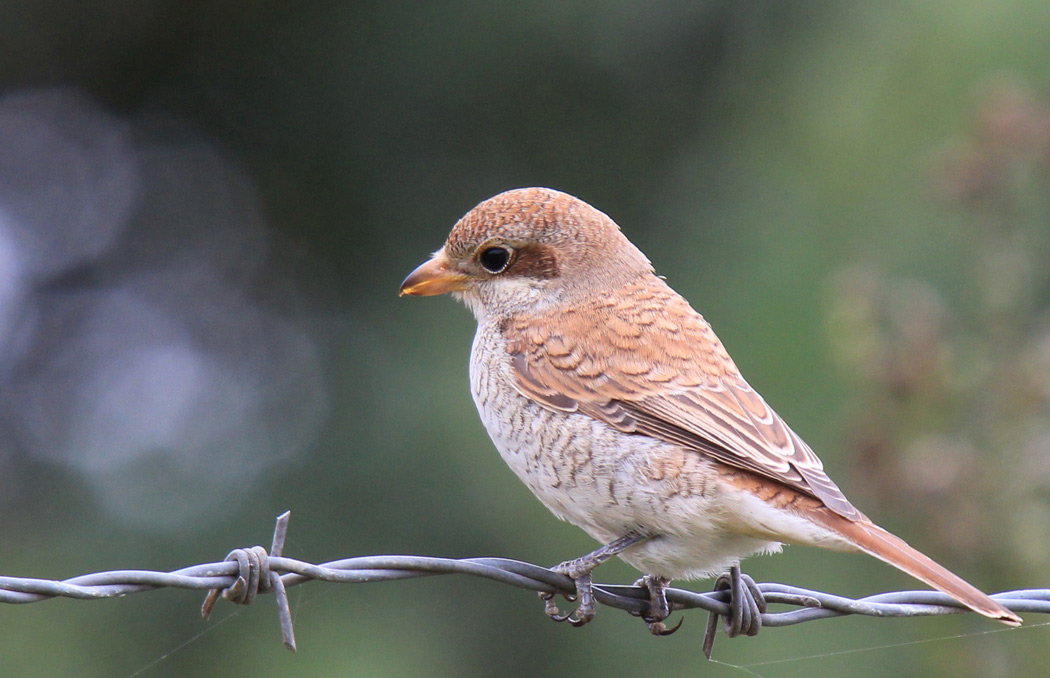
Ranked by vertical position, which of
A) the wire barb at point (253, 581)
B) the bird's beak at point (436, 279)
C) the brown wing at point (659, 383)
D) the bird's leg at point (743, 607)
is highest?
the bird's beak at point (436, 279)

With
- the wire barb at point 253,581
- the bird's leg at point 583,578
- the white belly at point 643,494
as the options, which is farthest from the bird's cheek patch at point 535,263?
the wire barb at point 253,581

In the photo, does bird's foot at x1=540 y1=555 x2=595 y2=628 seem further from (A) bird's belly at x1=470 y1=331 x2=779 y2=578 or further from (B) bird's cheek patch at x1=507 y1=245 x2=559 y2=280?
(B) bird's cheek patch at x1=507 y1=245 x2=559 y2=280

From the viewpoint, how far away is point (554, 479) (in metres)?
2.68

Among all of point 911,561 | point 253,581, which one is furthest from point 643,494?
point 253,581

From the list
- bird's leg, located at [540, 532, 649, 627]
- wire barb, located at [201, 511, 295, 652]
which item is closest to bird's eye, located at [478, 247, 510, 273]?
→ bird's leg, located at [540, 532, 649, 627]

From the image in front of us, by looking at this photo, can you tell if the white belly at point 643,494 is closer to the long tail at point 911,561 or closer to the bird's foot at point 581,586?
the long tail at point 911,561

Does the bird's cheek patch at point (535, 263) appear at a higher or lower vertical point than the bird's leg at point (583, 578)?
higher

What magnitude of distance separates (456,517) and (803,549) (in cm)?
165

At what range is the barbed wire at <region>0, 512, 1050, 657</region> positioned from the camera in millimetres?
1914

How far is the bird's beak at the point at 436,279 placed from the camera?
333 cm

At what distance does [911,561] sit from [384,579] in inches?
40.2

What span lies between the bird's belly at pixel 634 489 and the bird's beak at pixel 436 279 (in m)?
0.64

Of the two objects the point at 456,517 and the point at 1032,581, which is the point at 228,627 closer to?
the point at 456,517

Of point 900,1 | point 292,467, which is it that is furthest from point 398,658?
point 900,1
